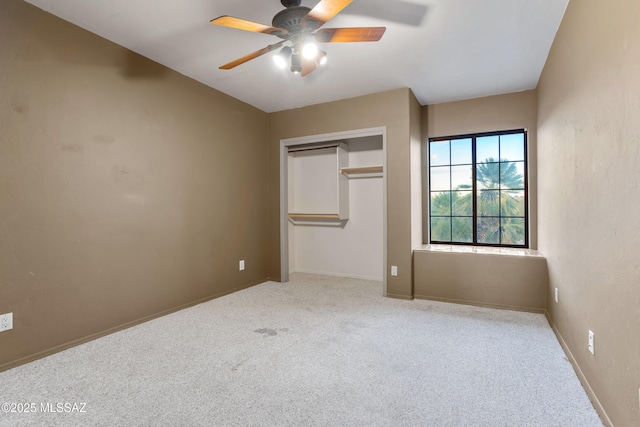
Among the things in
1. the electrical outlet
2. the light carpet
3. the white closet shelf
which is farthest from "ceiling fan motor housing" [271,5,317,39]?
the electrical outlet

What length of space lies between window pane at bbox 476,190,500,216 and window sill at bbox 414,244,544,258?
490 mm

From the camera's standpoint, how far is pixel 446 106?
4266 mm

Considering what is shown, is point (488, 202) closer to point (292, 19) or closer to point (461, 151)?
point (461, 151)

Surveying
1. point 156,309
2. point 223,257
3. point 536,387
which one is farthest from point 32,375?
point 536,387

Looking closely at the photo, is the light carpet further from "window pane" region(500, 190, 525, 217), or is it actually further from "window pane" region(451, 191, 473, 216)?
"window pane" region(451, 191, 473, 216)

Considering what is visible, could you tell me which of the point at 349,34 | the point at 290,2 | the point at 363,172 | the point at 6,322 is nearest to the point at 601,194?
the point at 349,34

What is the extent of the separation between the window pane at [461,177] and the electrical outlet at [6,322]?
182 inches

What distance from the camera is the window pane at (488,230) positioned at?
4105 mm

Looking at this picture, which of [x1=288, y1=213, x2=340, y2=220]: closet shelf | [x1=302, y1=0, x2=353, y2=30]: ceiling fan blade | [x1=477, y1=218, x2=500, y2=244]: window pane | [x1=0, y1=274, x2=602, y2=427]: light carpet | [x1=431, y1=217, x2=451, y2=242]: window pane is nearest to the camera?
[x1=0, y1=274, x2=602, y2=427]: light carpet

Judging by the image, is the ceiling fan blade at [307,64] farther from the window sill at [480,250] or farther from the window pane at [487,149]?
→ the window pane at [487,149]

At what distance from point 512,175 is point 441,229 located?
1.10 m

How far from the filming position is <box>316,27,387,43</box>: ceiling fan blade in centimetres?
201

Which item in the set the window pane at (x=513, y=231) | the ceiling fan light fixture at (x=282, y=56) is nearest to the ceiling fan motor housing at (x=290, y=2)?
the ceiling fan light fixture at (x=282, y=56)

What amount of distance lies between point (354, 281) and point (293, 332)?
6.67ft
